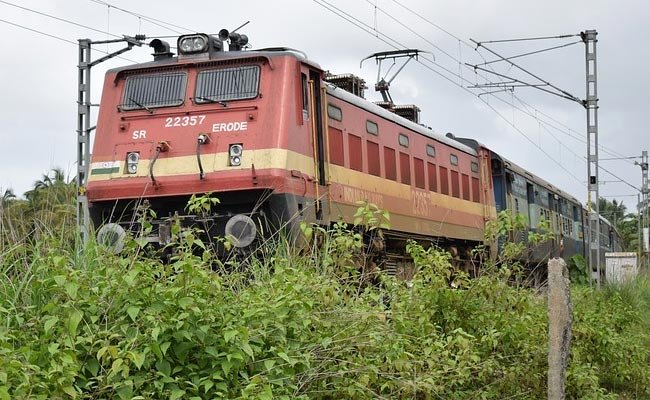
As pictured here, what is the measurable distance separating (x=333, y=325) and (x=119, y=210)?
6011 mm

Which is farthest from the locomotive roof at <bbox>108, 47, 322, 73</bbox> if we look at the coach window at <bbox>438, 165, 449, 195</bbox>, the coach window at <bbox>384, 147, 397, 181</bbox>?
the coach window at <bbox>438, 165, 449, 195</bbox>

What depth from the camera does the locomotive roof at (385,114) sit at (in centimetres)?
1293

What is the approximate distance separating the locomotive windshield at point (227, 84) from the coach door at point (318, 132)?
783 mm

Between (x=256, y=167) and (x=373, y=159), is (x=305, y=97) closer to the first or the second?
(x=256, y=167)

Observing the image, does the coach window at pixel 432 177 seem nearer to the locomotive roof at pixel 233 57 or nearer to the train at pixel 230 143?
the train at pixel 230 143

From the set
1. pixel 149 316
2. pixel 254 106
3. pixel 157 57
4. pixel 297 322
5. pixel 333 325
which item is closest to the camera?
pixel 149 316

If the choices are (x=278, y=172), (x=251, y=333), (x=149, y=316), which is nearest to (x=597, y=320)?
(x=278, y=172)

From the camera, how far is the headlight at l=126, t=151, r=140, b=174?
38.2ft

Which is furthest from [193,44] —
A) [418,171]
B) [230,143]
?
[418,171]

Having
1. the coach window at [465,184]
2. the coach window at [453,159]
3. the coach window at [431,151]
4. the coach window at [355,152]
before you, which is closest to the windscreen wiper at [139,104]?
the coach window at [355,152]

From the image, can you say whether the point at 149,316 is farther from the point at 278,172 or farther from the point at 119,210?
the point at 119,210

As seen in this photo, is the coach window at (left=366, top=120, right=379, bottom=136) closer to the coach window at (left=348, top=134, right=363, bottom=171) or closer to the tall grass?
the coach window at (left=348, top=134, right=363, bottom=171)

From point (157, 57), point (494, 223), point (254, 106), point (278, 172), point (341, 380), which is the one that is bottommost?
point (341, 380)

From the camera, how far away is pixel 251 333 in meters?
5.25
